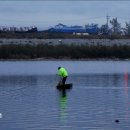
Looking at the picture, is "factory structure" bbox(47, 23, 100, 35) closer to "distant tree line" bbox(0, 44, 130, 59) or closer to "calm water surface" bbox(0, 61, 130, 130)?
"distant tree line" bbox(0, 44, 130, 59)

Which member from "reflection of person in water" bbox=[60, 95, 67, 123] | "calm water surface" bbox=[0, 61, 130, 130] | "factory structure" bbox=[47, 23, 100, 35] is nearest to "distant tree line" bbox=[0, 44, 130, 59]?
"factory structure" bbox=[47, 23, 100, 35]

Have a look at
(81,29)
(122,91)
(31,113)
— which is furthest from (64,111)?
(81,29)

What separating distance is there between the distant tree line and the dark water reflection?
7928 cm

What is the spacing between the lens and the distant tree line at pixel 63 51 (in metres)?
129

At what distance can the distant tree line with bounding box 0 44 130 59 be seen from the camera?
12862cm

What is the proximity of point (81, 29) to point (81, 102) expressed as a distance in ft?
515

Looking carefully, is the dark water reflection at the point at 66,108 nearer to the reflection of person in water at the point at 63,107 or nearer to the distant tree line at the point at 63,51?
the reflection of person in water at the point at 63,107

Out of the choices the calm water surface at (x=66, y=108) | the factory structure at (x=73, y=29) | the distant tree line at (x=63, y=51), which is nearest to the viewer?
the calm water surface at (x=66, y=108)

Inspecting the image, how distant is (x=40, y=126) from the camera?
26.5m

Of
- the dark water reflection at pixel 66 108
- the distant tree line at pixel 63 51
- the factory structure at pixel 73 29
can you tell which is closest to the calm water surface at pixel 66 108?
the dark water reflection at pixel 66 108

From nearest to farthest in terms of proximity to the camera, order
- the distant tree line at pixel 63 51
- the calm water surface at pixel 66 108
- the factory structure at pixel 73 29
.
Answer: the calm water surface at pixel 66 108
the distant tree line at pixel 63 51
the factory structure at pixel 73 29

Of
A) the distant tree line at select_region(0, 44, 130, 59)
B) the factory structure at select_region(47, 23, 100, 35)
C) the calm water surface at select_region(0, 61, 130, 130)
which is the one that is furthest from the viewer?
the factory structure at select_region(47, 23, 100, 35)

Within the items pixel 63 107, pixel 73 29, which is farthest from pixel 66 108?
pixel 73 29

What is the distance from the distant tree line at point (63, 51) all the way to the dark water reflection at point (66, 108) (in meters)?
79.3
